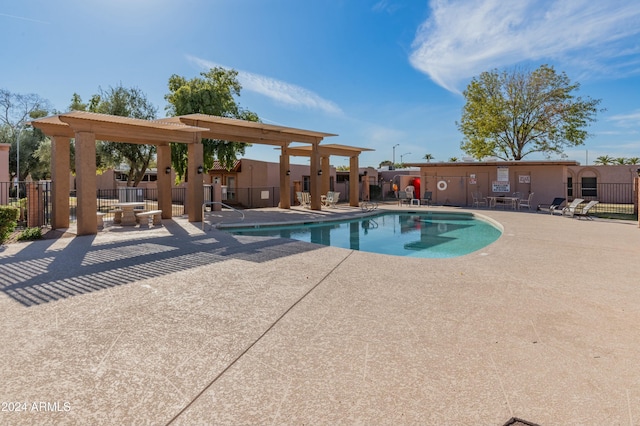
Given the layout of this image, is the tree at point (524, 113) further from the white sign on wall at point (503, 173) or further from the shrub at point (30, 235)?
the shrub at point (30, 235)

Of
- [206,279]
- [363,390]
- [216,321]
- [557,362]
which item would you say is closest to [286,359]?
[363,390]

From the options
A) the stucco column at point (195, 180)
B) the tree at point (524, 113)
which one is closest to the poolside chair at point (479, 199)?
the tree at point (524, 113)

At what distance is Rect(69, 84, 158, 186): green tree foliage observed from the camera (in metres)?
22.2

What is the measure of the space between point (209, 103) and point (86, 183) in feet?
38.8

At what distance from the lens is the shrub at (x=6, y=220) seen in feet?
29.5

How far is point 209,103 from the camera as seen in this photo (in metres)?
20.7

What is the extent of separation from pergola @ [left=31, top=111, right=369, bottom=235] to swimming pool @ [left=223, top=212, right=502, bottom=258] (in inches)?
134

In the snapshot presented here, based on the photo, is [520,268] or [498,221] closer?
[520,268]

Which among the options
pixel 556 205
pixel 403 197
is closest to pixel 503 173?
pixel 556 205

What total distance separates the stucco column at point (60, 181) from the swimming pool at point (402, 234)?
5.04 m

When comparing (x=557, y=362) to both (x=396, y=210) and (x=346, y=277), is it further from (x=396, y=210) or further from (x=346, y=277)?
(x=396, y=210)

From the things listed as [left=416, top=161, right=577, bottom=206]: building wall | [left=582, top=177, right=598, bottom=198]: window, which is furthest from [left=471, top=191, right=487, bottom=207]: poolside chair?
[left=582, top=177, right=598, bottom=198]: window

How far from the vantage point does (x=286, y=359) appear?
121 inches

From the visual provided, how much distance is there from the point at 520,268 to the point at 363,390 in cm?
500
